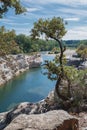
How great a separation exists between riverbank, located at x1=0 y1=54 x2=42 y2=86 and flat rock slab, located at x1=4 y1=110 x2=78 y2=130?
58.5 meters

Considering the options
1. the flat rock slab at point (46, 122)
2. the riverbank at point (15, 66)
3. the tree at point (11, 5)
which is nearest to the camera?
the flat rock slab at point (46, 122)

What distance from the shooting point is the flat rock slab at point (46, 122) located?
10055mm

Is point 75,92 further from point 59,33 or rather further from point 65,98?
point 59,33

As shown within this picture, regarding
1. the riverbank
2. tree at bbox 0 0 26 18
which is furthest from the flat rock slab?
the riverbank

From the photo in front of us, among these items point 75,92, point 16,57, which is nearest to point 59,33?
point 75,92

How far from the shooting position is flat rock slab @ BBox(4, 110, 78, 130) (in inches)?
396

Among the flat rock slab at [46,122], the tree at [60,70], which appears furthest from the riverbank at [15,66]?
the flat rock slab at [46,122]

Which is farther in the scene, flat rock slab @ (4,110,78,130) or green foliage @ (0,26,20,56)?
green foliage @ (0,26,20,56)

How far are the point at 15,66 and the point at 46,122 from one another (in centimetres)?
9208

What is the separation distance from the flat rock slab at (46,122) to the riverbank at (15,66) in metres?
58.5

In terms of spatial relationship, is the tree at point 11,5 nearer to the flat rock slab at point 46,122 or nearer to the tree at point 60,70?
the tree at point 60,70

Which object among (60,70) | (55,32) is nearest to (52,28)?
(55,32)

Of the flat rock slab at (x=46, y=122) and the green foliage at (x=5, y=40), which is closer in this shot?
the flat rock slab at (x=46, y=122)

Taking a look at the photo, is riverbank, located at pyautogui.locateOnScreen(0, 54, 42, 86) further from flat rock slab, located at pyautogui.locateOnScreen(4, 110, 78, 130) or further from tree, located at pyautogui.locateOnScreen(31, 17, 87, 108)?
flat rock slab, located at pyautogui.locateOnScreen(4, 110, 78, 130)
